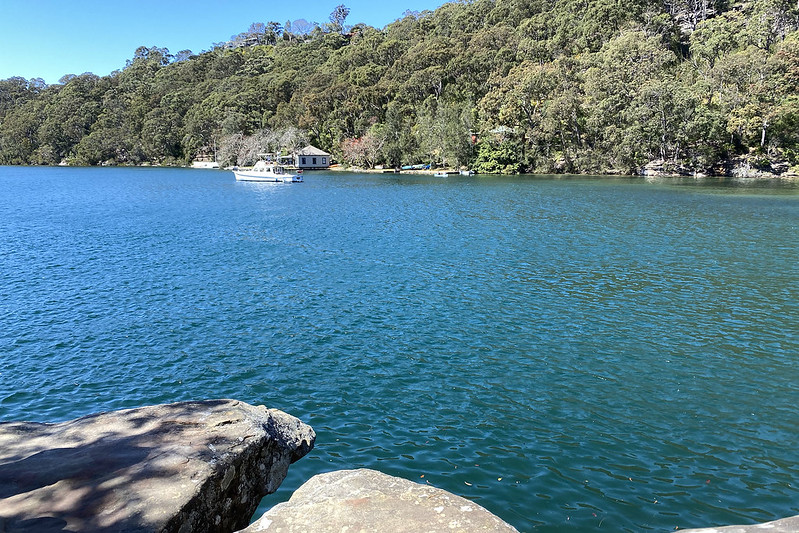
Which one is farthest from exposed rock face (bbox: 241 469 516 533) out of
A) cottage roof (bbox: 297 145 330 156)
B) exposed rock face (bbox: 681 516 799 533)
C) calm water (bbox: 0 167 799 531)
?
cottage roof (bbox: 297 145 330 156)

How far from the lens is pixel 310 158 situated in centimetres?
10944

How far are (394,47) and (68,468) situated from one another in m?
A: 138

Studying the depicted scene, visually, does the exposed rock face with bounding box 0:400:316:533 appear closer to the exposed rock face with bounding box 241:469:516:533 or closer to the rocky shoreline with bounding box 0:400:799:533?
the rocky shoreline with bounding box 0:400:799:533

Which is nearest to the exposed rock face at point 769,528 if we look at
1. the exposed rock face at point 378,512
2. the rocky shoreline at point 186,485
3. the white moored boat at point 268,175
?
the rocky shoreline at point 186,485

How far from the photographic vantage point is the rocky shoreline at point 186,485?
463 centimetres

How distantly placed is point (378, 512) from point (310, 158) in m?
110

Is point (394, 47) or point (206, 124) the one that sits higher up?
point (394, 47)

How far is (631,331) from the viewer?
1397 cm

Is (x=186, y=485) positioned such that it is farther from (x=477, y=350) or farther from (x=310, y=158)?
(x=310, y=158)

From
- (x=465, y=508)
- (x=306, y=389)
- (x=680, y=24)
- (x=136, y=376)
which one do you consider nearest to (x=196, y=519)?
(x=465, y=508)

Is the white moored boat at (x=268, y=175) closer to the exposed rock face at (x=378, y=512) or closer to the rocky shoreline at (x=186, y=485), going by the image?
the rocky shoreline at (x=186, y=485)

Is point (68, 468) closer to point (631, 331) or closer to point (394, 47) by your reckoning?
point (631, 331)

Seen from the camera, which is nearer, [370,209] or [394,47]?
[370,209]

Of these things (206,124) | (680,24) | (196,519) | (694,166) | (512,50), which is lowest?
(196,519)
